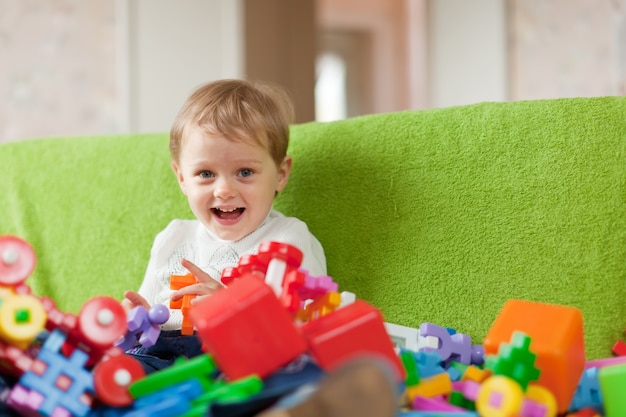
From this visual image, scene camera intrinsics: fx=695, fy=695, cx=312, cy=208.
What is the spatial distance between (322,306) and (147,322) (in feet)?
0.91

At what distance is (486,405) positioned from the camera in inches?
27.7

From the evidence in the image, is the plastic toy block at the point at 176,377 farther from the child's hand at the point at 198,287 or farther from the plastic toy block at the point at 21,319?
the child's hand at the point at 198,287

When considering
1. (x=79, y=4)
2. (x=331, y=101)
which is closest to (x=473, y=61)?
(x=79, y=4)

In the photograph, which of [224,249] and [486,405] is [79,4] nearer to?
[224,249]

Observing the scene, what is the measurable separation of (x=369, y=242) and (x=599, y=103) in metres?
0.41

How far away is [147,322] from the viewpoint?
3.18 ft

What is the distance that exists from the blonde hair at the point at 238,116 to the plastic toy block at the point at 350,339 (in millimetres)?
471

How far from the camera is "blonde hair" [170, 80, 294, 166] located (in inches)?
43.9

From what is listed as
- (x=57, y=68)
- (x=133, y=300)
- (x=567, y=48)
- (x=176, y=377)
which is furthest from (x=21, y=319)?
(x=567, y=48)

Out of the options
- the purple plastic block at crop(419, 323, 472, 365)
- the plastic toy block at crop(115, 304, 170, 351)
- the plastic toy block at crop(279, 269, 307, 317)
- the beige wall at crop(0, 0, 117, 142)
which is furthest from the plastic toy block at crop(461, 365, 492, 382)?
the beige wall at crop(0, 0, 117, 142)

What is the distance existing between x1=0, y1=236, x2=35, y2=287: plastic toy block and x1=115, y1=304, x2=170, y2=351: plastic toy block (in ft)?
0.79

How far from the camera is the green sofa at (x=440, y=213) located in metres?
1.00

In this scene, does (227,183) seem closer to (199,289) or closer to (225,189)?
(225,189)

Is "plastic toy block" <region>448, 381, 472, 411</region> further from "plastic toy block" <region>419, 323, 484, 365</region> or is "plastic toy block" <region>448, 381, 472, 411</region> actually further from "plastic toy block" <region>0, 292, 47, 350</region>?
"plastic toy block" <region>0, 292, 47, 350</region>
